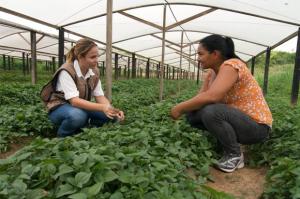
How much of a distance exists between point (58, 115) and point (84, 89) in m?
0.44

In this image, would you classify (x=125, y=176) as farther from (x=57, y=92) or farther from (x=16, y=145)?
(x=16, y=145)

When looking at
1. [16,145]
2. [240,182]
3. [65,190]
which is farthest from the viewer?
[16,145]

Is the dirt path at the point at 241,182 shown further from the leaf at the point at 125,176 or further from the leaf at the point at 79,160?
the leaf at the point at 79,160

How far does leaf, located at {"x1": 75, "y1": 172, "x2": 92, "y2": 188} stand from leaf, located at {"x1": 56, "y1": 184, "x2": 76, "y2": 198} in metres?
0.04

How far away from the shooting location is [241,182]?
3.42 meters

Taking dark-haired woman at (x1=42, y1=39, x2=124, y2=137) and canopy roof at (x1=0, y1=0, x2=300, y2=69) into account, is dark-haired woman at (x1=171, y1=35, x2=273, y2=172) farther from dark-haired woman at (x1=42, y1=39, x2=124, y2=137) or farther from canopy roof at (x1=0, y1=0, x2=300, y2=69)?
canopy roof at (x1=0, y1=0, x2=300, y2=69)

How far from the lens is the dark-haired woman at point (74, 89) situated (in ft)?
13.3

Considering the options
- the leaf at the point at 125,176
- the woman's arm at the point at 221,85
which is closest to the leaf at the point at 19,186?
the leaf at the point at 125,176

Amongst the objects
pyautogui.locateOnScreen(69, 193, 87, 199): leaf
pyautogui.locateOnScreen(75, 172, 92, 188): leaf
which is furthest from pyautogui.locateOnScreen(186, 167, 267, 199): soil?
pyautogui.locateOnScreen(69, 193, 87, 199): leaf

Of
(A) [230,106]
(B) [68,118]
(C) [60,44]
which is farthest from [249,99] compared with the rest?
(C) [60,44]

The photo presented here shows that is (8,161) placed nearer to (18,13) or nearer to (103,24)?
(18,13)

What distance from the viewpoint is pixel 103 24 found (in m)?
9.82

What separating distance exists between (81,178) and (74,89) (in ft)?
7.14

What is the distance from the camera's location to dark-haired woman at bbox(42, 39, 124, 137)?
13.3 ft
